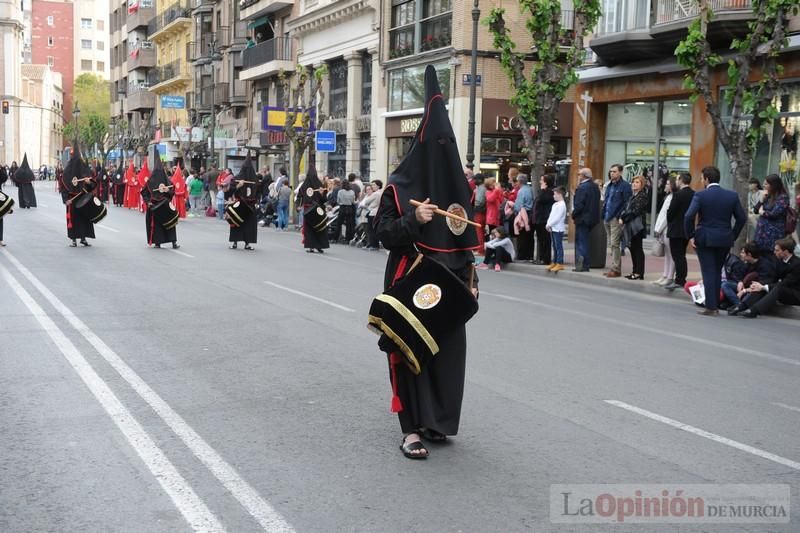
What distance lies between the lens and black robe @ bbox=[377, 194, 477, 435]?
5844 mm

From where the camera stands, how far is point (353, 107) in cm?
3922

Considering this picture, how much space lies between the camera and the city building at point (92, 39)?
143375mm

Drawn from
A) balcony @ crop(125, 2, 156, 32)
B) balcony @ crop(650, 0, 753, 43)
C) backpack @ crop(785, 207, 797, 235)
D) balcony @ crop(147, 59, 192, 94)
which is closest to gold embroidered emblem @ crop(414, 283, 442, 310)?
backpack @ crop(785, 207, 797, 235)

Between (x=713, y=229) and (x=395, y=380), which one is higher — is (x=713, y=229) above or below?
above

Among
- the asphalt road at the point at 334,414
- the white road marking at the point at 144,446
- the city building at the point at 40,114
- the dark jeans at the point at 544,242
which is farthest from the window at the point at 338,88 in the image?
the city building at the point at 40,114

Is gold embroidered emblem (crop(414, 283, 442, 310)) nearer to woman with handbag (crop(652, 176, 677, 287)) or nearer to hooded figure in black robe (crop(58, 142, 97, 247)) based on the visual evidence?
woman with handbag (crop(652, 176, 677, 287))

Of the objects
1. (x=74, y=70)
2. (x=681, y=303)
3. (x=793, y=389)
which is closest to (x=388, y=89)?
(x=681, y=303)

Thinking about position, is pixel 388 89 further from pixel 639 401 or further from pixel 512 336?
pixel 639 401

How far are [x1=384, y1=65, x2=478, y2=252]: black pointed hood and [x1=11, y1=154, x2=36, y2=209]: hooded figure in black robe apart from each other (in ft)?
110

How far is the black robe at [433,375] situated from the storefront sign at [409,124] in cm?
2752

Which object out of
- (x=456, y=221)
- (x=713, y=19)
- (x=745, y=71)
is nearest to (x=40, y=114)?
(x=713, y=19)

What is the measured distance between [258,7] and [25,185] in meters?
16.7

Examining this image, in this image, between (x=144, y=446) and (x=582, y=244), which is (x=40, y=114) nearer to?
Answer: (x=582, y=244)

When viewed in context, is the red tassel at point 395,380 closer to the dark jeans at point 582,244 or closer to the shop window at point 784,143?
the dark jeans at point 582,244
